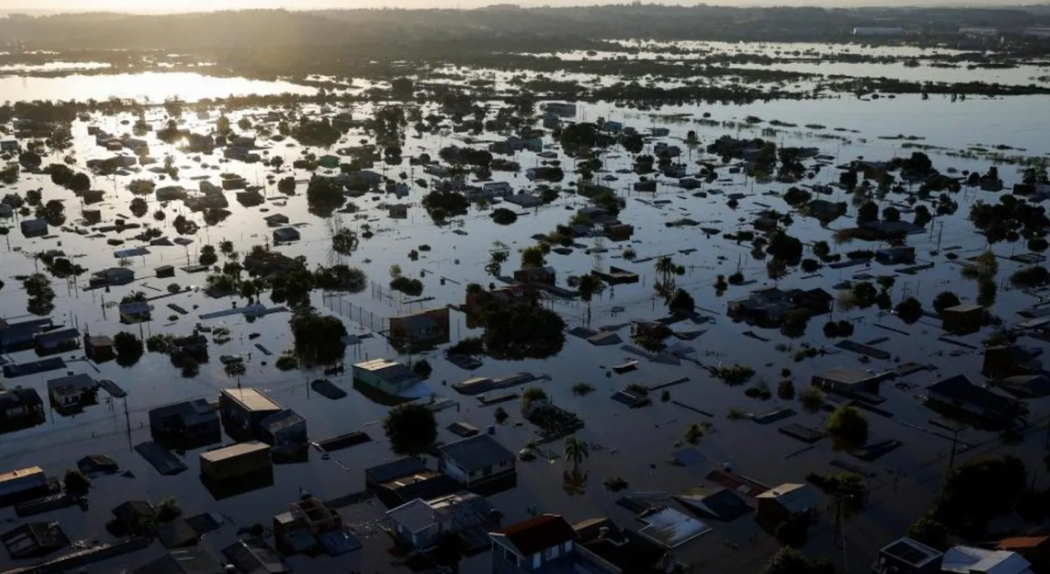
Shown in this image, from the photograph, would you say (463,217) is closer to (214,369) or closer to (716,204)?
(716,204)

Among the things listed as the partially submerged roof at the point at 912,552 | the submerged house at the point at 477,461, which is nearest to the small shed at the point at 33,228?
the submerged house at the point at 477,461

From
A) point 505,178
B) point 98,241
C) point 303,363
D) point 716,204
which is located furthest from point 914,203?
point 98,241

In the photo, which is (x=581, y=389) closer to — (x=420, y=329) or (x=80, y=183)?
(x=420, y=329)

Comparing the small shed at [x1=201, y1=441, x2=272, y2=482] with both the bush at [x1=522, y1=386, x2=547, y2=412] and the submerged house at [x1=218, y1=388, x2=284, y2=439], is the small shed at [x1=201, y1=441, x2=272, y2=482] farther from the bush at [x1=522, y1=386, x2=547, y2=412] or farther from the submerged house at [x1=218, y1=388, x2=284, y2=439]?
the bush at [x1=522, y1=386, x2=547, y2=412]

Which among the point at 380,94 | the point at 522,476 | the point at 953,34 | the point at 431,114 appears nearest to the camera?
the point at 522,476

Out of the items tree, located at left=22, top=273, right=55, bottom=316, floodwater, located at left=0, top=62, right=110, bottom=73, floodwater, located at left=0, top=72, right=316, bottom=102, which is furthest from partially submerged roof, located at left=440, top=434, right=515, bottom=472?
floodwater, located at left=0, top=62, right=110, bottom=73

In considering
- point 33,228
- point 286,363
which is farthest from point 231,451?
point 33,228
